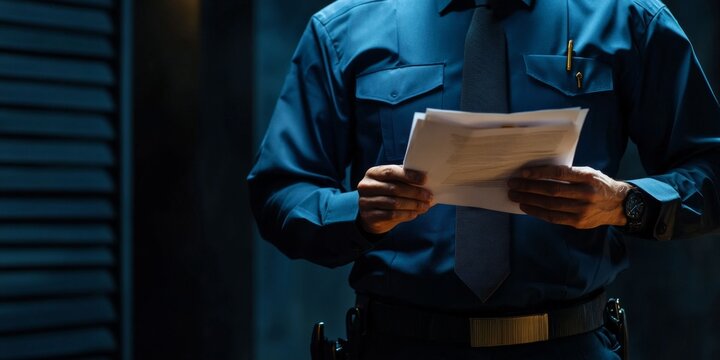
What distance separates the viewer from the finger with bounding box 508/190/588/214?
157 centimetres

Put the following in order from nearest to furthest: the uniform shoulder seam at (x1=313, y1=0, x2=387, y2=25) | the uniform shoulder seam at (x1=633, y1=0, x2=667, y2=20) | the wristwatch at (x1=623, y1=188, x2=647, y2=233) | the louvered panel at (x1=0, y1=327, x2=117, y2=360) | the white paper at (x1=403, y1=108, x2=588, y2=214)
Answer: the white paper at (x1=403, y1=108, x2=588, y2=214) → the wristwatch at (x1=623, y1=188, x2=647, y2=233) → the uniform shoulder seam at (x1=633, y1=0, x2=667, y2=20) → the uniform shoulder seam at (x1=313, y1=0, x2=387, y2=25) → the louvered panel at (x1=0, y1=327, x2=117, y2=360)

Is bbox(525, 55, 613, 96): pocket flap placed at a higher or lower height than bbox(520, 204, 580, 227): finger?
higher

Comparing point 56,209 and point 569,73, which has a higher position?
point 569,73

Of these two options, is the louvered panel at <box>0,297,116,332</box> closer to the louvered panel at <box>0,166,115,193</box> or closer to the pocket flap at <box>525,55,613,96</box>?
the louvered panel at <box>0,166,115,193</box>

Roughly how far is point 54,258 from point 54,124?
1.32 ft

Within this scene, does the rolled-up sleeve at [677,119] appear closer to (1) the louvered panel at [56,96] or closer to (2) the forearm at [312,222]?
(2) the forearm at [312,222]

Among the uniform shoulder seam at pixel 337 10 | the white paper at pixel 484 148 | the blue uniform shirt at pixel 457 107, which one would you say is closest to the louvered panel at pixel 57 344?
the blue uniform shirt at pixel 457 107

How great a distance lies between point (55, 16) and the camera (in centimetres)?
299

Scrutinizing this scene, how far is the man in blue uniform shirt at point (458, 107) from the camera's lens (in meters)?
1.74

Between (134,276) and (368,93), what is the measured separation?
1.51 meters

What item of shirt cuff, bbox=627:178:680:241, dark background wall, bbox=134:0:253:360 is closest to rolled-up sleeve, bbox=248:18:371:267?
shirt cuff, bbox=627:178:680:241

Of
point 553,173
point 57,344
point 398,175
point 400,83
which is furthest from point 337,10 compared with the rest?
point 57,344

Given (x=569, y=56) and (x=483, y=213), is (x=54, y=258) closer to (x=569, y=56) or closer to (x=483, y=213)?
(x=483, y=213)

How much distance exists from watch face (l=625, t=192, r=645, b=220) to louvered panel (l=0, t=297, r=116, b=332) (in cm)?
190
